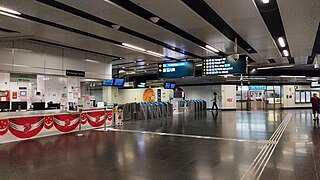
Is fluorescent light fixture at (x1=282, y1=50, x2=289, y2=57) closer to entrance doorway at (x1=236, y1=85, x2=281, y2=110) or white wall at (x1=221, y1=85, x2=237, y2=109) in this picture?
white wall at (x1=221, y1=85, x2=237, y2=109)

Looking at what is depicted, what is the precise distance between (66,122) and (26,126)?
136 centimetres

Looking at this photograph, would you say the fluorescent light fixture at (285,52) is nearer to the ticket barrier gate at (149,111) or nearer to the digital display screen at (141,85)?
the ticket barrier gate at (149,111)

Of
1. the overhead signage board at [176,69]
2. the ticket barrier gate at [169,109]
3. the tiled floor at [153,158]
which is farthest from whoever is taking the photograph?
the ticket barrier gate at [169,109]

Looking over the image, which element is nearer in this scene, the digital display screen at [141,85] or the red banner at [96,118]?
the red banner at [96,118]

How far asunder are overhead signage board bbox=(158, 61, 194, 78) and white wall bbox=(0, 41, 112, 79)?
114 inches

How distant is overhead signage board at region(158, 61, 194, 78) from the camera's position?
9570 millimetres

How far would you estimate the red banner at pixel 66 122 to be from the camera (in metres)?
7.78

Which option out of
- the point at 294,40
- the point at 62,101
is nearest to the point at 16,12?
the point at 62,101

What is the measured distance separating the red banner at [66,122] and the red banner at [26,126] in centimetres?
54

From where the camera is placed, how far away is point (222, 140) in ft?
21.7

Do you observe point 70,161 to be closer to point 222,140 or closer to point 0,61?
point 222,140

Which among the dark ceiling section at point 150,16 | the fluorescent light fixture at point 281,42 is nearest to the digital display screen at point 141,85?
the dark ceiling section at point 150,16

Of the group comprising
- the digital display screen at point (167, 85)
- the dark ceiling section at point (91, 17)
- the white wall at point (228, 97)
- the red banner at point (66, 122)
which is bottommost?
the red banner at point (66, 122)

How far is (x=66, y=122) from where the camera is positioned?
8047 mm
